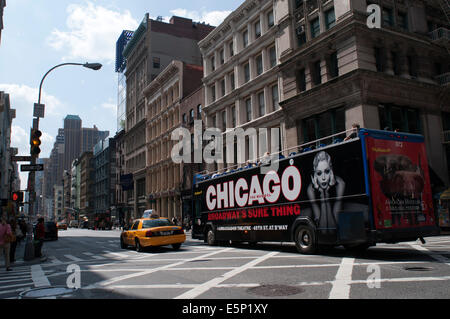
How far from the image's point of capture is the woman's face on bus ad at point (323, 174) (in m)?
12.3

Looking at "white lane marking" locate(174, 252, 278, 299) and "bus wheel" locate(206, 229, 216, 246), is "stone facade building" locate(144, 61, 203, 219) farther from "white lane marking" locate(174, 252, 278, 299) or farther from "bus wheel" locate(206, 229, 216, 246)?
"white lane marking" locate(174, 252, 278, 299)

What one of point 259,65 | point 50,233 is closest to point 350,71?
point 259,65

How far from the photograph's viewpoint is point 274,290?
717cm

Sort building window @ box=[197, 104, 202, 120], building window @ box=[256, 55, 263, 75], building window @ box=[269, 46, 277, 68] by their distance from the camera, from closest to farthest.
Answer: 1. building window @ box=[269, 46, 277, 68]
2. building window @ box=[256, 55, 263, 75]
3. building window @ box=[197, 104, 202, 120]

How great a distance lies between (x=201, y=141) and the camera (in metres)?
41.1

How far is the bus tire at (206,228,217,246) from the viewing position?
19.1 metres

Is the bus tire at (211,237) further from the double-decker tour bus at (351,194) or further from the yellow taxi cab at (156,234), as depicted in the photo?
the double-decker tour bus at (351,194)

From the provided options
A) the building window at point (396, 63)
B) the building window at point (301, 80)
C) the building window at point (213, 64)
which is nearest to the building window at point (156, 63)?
the building window at point (213, 64)

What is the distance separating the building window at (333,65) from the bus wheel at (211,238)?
46.9 ft

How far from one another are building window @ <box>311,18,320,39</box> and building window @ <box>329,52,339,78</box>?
8.22ft

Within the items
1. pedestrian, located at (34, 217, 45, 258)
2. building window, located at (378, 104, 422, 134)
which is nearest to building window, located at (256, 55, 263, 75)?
building window, located at (378, 104, 422, 134)

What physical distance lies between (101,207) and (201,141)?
2437 inches

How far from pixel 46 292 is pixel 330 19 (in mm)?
25064
